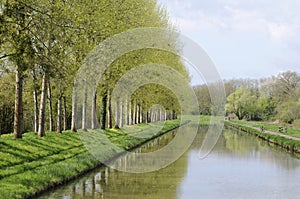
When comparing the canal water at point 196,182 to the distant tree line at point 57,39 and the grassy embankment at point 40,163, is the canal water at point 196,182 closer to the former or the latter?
the grassy embankment at point 40,163

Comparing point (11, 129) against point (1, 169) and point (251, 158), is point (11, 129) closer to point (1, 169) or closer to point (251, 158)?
point (251, 158)

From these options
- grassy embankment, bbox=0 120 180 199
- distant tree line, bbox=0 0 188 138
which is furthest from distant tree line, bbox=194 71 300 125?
grassy embankment, bbox=0 120 180 199

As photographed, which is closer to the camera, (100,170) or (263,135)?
(100,170)

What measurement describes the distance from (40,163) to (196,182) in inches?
247

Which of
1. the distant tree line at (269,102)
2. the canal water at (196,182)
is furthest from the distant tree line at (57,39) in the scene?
the distant tree line at (269,102)

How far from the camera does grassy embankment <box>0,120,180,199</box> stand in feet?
48.7

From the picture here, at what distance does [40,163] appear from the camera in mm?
18359

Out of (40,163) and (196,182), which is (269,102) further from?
(40,163)

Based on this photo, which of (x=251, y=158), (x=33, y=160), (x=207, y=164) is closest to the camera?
(x=33, y=160)

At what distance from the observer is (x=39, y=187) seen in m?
15.5

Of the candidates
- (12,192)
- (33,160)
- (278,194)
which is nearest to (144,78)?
(33,160)

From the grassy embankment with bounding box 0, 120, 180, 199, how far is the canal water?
47 centimetres

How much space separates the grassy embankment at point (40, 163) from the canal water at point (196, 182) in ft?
1.55

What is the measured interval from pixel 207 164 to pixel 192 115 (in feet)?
255
